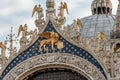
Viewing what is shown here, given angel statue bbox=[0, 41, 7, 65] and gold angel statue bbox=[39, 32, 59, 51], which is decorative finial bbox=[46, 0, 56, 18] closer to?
gold angel statue bbox=[39, 32, 59, 51]

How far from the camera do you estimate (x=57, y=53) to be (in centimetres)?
1625

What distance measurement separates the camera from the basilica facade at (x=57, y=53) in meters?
15.8

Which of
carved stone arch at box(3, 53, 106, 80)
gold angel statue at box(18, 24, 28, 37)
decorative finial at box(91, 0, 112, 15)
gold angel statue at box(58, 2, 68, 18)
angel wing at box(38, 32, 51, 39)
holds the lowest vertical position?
carved stone arch at box(3, 53, 106, 80)

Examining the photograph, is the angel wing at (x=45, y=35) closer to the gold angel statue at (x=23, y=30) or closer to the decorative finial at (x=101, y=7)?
the gold angel statue at (x=23, y=30)

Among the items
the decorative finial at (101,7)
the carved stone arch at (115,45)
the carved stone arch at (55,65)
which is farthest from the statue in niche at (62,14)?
the decorative finial at (101,7)

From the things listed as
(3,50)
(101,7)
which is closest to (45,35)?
(3,50)

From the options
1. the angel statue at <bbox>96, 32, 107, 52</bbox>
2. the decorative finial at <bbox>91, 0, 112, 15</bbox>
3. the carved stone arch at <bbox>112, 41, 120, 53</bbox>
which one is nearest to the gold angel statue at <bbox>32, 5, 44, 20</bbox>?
the angel statue at <bbox>96, 32, 107, 52</bbox>

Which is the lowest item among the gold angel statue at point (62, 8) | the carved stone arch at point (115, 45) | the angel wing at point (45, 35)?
the carved stone arch at point (115, 45)

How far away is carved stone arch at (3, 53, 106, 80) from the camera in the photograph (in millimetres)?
15833

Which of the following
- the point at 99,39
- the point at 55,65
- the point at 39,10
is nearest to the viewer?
the point at 99,39

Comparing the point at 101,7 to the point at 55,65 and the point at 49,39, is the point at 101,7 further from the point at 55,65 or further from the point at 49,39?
the point at 55,65

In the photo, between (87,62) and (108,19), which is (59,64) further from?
(108,19)

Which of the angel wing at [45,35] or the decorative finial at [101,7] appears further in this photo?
the decorative finial at [101,7]

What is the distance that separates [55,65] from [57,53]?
0.43 metres
